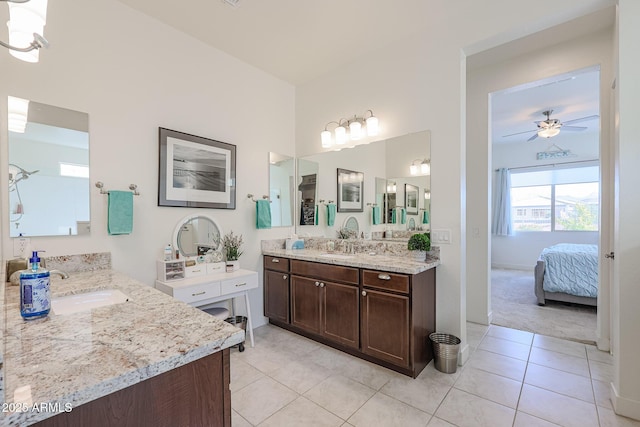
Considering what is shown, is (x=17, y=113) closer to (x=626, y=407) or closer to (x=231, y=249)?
(x=231, y=249)

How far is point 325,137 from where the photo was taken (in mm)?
3369

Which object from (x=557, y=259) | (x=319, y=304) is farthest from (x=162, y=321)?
(x=557, y=259)

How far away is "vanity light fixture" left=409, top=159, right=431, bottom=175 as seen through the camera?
268 centimetres

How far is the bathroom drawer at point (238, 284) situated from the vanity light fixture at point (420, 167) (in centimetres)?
189

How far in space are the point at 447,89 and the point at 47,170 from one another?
318 centimetres

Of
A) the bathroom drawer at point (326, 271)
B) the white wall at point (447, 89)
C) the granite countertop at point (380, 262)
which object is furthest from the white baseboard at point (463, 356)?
the bathroom drawer at point (326, 271)

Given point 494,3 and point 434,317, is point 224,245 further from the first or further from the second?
point 494,3

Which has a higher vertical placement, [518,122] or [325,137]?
[518,122]

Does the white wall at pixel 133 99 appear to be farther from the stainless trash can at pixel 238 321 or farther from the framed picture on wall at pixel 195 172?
the stainless trash can at pixel 238 321

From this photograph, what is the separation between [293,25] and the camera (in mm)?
2607

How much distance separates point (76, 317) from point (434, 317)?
2.55m

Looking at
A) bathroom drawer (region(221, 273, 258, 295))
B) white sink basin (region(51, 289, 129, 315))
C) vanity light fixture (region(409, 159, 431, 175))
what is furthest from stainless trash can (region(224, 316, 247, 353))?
vanity light fixture (region(409, 159, 431, 175))

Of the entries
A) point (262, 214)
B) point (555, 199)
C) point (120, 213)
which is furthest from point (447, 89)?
point (555, 199)

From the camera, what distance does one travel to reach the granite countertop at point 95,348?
66 centimetres
